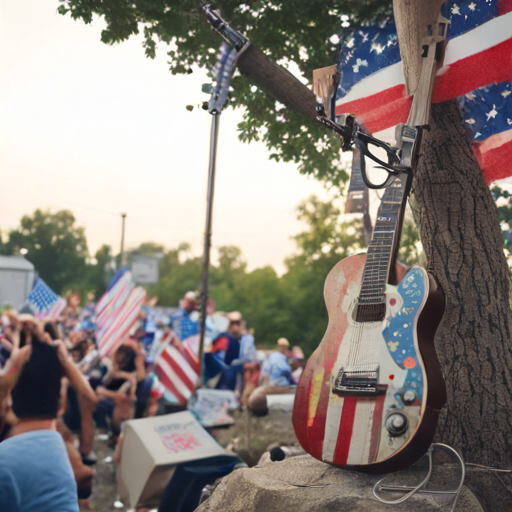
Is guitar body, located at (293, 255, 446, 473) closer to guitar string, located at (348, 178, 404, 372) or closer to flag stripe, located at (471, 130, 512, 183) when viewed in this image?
guitar string, located at (348, 178, 404, 372)

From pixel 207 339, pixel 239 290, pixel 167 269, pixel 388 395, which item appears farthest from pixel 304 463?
pixel 167 269

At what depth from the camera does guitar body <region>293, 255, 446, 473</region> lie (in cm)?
262

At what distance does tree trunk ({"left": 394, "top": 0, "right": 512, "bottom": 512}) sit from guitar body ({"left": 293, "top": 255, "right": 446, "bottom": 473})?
1.93ft

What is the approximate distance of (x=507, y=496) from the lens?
306 centimetres

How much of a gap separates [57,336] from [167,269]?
66.4 metres

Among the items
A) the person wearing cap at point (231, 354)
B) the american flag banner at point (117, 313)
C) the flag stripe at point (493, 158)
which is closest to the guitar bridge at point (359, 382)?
the flag stripe at point (493, 158)

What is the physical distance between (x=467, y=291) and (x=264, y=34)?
109 inches

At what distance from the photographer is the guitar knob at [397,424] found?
2.61 metres

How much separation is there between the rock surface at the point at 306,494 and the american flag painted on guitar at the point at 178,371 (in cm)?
412

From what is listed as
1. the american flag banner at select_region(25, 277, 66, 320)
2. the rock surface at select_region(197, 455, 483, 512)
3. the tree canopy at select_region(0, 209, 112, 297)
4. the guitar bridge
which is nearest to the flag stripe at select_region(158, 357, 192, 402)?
the american flag banner at select_region(25, 277, 66, 320)

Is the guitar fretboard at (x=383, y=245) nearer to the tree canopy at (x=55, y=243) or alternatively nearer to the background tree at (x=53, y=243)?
the tree canopy at (x=55, y=243)

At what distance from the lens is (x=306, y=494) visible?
2730mm

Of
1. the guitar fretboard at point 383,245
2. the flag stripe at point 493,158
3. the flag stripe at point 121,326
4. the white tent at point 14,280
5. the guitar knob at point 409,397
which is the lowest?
the flag stripe at point 121,326

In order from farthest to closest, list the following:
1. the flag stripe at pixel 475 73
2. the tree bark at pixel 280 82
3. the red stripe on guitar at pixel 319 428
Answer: the tree bark at pixel 280 82 < the flag stripe at pixel 475 73 < the red stripe on guitar at pixel 319 428
